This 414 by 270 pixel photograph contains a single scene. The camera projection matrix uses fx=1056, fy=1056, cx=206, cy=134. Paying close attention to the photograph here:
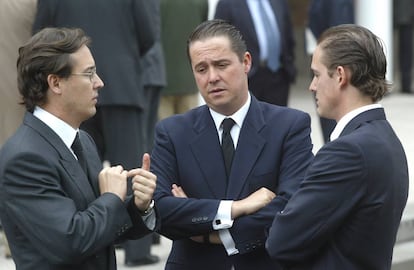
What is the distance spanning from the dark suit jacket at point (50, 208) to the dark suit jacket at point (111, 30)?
2.88 meters

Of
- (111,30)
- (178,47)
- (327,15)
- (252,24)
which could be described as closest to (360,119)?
(111,30)

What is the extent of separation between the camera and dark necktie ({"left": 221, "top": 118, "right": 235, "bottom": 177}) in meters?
4.01

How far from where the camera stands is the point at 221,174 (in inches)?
157

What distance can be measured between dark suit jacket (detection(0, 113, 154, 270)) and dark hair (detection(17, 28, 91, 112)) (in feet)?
0.32

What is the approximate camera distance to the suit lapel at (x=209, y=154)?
13.1 feet

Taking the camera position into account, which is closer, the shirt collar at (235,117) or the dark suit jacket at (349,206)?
the dark suit jacket at (349,206)

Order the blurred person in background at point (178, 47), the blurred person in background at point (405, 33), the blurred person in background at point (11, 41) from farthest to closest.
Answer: the blurred person in background at point (405, 33) < the blurred person in background at point (178, 47) < the blurred person in background at point (11, 41)

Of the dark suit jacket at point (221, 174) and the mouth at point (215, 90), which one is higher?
the mouth at point (215, 90)

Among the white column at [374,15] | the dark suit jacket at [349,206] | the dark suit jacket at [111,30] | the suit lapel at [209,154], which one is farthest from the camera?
the white column at [374,15]

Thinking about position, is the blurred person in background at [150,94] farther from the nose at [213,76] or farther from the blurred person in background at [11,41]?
the nose at [213,76]

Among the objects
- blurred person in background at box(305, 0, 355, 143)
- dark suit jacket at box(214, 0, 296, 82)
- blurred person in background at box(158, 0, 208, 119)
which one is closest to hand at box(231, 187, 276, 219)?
blurred person in background at box(158, 0, 208, 119)

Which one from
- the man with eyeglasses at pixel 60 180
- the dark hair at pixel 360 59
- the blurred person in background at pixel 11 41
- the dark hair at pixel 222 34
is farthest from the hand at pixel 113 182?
the blurred person in background at pixel 11 41

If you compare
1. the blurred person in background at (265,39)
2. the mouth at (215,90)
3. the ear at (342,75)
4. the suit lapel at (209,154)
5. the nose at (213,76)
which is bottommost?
the blurred person in background at (265,39)

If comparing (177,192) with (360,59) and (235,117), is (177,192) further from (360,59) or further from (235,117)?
(360,59)
